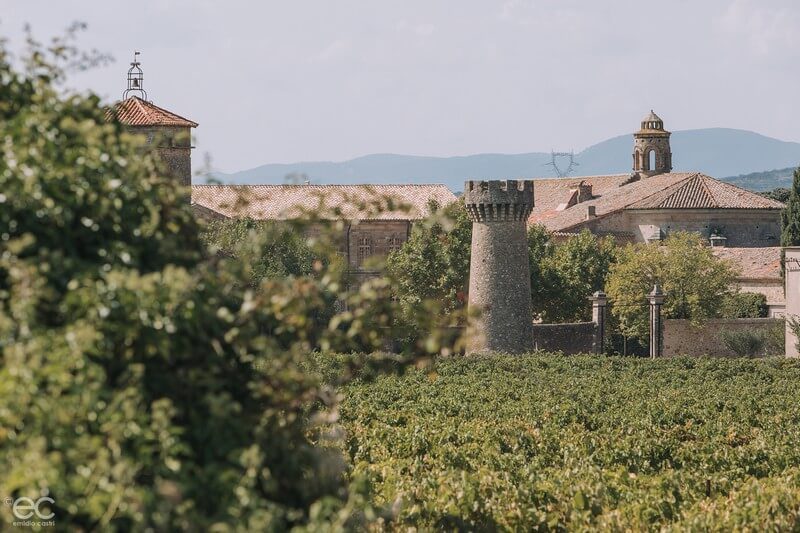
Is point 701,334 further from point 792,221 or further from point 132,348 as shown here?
point 132,348

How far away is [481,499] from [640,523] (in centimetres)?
160

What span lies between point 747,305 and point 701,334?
21.5 ft

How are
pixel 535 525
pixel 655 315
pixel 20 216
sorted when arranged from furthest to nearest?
pixel 655 315, pixel 535 525, pixel 20 216

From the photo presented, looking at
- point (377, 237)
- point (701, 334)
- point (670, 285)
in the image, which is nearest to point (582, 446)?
point (701, 334)

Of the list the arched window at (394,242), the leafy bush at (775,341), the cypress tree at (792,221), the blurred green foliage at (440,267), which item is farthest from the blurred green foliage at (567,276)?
the cypress tree at (792,221)

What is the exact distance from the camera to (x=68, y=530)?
5.16 m

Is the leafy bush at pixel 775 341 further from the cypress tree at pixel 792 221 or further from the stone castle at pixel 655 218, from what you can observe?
the cypress tree at pixel 792 221

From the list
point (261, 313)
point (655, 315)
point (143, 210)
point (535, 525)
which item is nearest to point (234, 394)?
point (261, 313)

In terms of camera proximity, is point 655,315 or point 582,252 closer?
point 655,315

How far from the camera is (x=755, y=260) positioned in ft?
201

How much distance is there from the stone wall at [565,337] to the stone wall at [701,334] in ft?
11.8

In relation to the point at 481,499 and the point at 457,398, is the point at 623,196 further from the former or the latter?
the point at 481,499

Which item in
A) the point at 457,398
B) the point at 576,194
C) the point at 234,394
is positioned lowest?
the point at 457,398

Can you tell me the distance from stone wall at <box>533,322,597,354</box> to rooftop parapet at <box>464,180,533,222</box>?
16.7 ft
